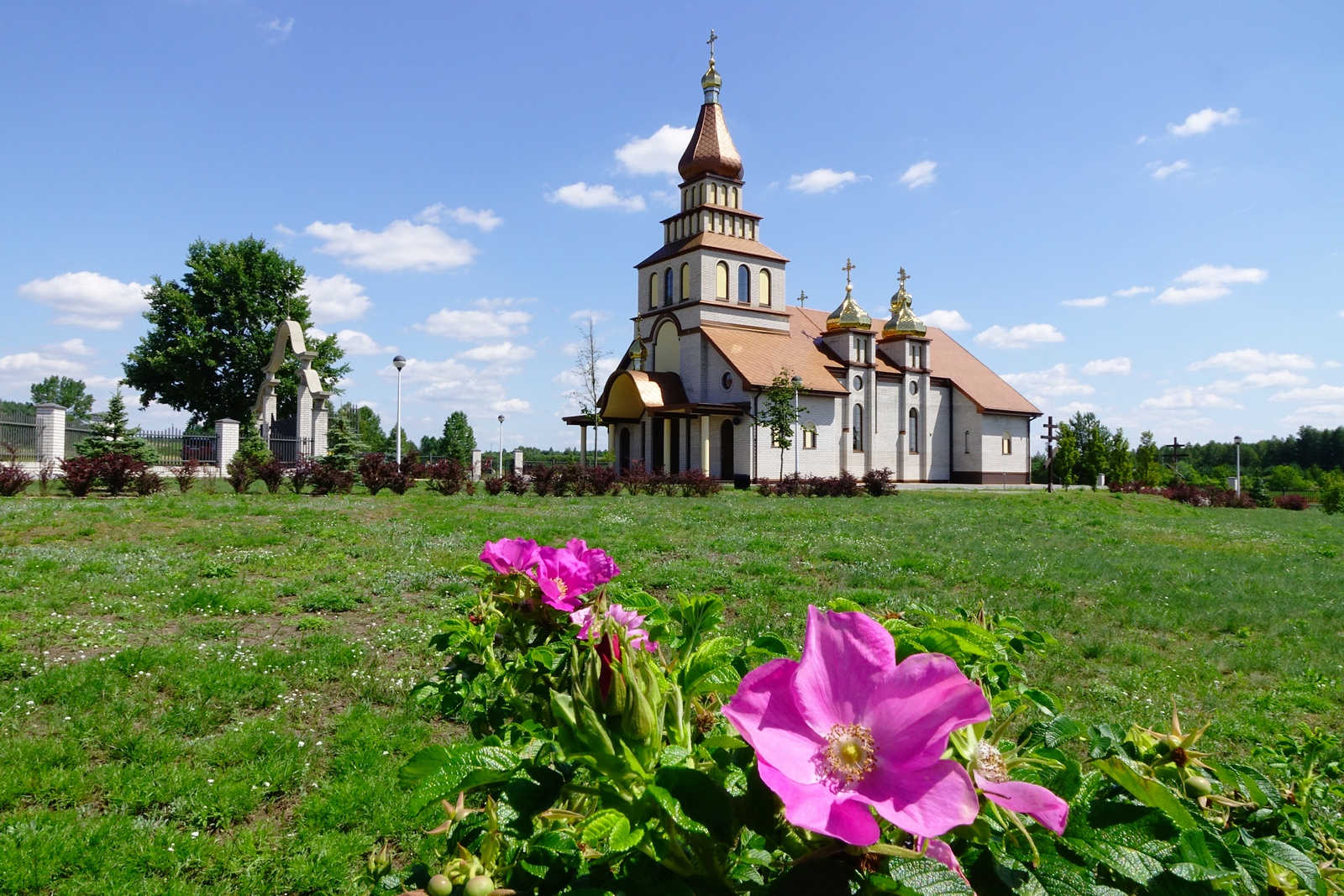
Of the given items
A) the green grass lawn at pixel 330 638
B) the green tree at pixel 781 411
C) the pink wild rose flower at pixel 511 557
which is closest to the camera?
the pink wild rose flower at pixel 511 557

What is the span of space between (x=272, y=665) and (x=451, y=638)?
4.29 meters

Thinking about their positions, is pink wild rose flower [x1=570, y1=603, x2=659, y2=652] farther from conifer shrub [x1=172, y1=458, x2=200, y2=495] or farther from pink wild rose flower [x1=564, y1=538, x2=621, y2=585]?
conifer shrub [x1=172, y1=458, x2=200, y2=495]

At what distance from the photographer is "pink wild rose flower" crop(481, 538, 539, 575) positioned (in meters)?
1.41

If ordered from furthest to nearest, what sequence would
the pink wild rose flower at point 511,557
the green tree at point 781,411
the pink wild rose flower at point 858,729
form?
the green tree at point 781,411, the pink wild rose flower at point 511,557, the pink wild rose flower at point 858,729

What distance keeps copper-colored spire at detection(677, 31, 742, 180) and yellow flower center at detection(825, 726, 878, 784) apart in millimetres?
39617

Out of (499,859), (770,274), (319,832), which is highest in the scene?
(770,274)

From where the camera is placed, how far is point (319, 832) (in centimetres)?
331

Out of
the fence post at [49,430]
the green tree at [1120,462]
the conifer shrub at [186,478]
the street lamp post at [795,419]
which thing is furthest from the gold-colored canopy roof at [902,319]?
the fence post at [49,430]

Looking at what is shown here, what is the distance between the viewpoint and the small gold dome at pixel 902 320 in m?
40.8

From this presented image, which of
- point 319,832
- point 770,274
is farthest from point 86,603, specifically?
point 770,274

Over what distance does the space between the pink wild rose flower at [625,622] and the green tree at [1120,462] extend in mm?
54780

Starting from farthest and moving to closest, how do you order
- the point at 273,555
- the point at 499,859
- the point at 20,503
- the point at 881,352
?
the point at 881,352, the point at 20,503, the point at 273,555, the point at 499,859

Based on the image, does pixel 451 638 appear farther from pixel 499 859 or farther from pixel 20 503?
pixel 20 503

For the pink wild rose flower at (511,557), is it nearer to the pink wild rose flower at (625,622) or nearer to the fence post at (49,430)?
the pink wild rose flower at (625,622)
